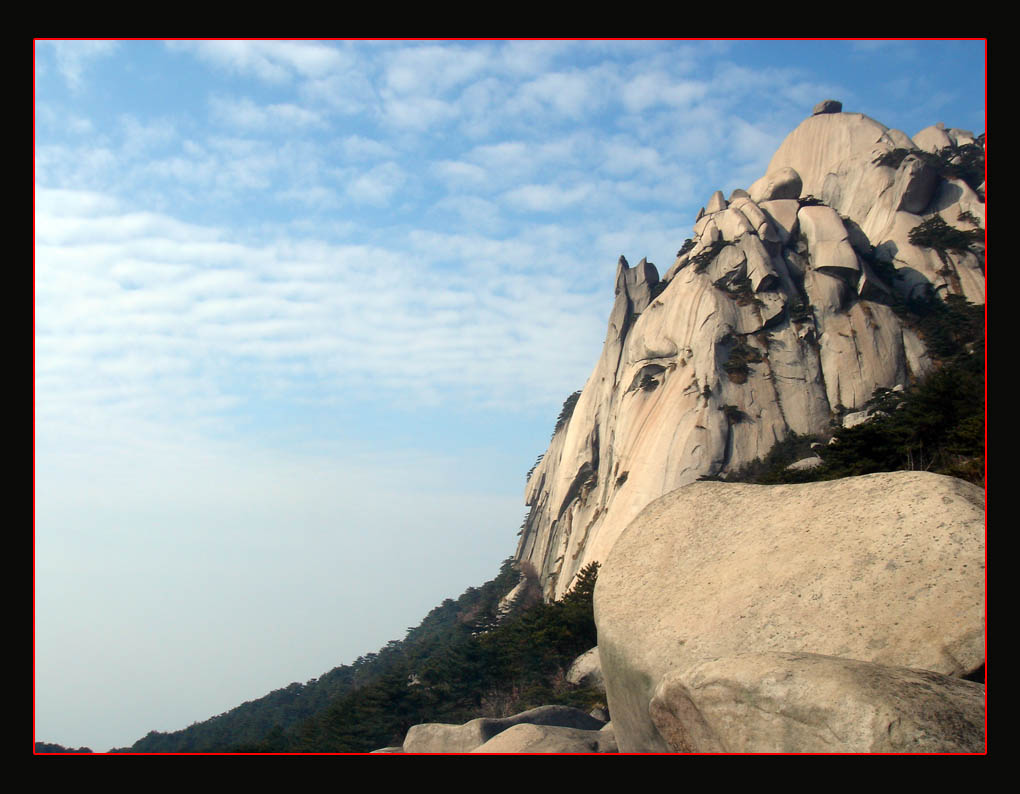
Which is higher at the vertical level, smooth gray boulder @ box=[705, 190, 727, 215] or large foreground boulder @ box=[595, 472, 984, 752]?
smooth gray boulder @ box=[705, 190, 727, 215]

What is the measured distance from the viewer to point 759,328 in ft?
140

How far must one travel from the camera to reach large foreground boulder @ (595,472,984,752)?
7.94 meters

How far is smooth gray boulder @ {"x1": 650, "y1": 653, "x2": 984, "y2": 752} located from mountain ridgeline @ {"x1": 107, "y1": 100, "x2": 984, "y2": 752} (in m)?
19.6

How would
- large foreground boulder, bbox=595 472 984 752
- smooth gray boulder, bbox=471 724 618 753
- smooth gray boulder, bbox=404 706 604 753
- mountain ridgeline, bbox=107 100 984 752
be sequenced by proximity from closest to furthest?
1. large foreground boulder, bbox=595 472 984 752
2. smooth gray boulder, bbox=471 724 618 753
3. smooth gray boulder, bbox=404 706 604 753
4. mountain ridgeline, bbox=107 100 984 752

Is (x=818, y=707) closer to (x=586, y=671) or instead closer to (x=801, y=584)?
(x=801, y=584)

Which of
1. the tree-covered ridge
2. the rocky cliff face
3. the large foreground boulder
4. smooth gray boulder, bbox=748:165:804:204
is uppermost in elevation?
smooth gray boulder, bbox=748:165:804:204

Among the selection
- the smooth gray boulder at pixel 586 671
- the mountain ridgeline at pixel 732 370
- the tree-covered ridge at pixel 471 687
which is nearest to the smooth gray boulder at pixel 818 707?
the tree-covered ridge at pixel 471 687

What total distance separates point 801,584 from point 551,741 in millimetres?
4944

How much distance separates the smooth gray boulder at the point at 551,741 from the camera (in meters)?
11.7

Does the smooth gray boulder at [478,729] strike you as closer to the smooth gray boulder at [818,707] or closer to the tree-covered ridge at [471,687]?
the tree-covered ridge at [471,687]

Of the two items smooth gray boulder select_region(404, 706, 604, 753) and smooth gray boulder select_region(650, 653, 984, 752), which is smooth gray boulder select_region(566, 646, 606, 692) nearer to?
smooth gray boulder select_region(404, 706, 604, 753)

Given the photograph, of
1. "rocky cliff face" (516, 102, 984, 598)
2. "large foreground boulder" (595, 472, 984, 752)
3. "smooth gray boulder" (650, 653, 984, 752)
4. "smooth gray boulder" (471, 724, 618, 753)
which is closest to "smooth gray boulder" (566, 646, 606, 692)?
"smooth gray boulder" (471, 724, 618, 753)

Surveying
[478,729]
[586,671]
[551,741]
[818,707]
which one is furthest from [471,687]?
[818,707]
